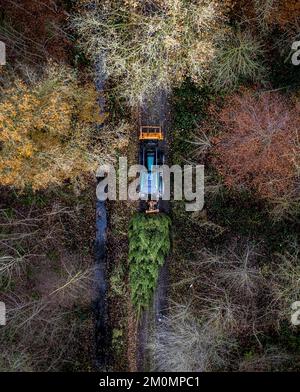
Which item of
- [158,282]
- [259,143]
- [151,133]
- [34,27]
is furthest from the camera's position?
[158,282]

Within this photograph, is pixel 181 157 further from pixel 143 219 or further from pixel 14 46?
pixel 14 46

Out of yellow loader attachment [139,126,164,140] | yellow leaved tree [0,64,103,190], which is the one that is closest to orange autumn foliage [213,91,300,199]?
yellow loader attachment [139,126,164,140]

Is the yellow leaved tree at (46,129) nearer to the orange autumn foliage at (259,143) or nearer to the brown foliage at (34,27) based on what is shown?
the brown foliage at (34,27)

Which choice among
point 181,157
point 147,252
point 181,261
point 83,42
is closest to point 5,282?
point 147,252

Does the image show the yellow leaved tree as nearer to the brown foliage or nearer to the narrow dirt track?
the brown foliage

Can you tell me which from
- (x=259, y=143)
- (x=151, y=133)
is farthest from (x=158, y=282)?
(x=259, y=143)

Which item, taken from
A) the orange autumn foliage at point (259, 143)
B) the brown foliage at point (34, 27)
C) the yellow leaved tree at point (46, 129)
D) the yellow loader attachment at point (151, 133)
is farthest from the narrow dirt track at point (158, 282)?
the brown foliage at point (34, 27)

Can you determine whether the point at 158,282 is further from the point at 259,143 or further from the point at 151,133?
the point at 259,143
